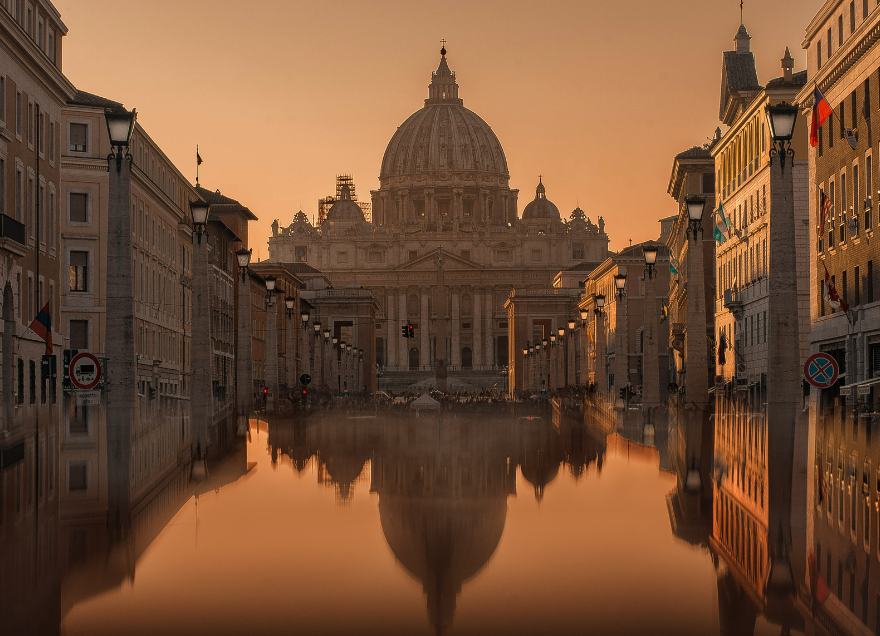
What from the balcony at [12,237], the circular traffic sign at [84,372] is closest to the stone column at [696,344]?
the balcony at [12,237]

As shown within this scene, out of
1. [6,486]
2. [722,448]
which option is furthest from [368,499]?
[722,448]

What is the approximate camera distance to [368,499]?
12375 millimetres

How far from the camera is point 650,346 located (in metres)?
43.4

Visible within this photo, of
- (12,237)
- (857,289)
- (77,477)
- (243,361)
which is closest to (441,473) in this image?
(77,477)

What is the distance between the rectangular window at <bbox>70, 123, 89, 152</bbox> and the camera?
60.4 meters

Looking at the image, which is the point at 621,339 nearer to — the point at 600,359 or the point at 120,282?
the point at 600,359

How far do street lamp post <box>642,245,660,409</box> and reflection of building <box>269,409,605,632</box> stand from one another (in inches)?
413

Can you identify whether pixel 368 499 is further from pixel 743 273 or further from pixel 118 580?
pixel 743 273

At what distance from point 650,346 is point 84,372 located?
24713 millimetres

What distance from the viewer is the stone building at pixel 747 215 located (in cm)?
5838

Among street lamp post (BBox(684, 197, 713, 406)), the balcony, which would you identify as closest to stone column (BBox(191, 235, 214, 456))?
the balcony

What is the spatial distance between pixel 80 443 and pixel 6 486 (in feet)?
24.5

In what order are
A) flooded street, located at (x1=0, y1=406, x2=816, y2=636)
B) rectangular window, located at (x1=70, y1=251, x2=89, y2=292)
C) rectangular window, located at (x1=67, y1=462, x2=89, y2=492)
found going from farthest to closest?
rectangular window, located at (x1=70, y1=251, x2=89, y2=292)
rectangular window, located at (x1=67, y1=462, x2=89, y2=492)
flooded street, located at (x1=0, y1=406, x2=816, y2=636)

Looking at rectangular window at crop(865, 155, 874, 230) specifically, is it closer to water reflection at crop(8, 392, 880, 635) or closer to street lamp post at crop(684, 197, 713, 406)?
street lamp post at crop(684, 197, 713, 406)
